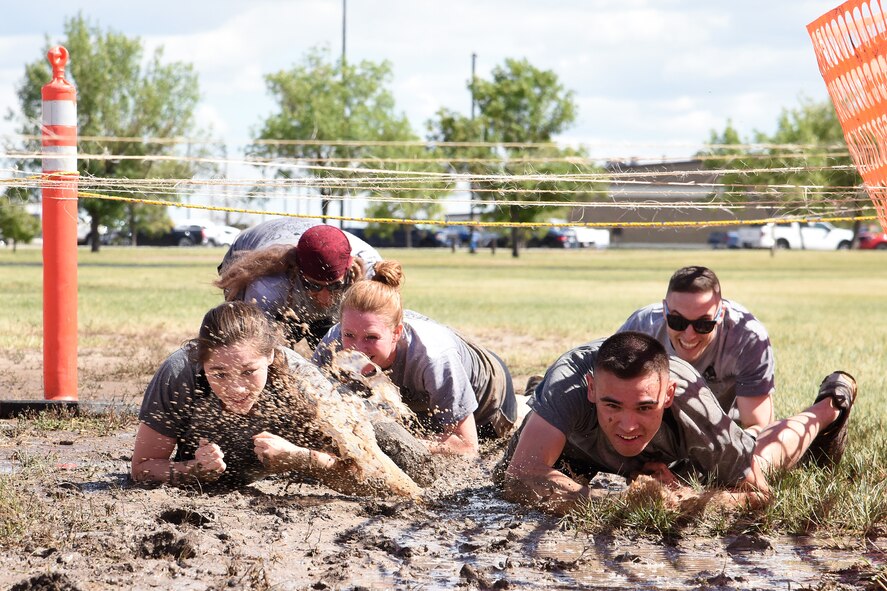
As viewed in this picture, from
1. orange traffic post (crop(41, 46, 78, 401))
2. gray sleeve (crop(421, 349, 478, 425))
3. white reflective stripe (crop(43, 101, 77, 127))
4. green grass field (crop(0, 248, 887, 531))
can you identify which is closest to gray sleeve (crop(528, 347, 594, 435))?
gray sleeve (crop(421, 349, 478, 425))

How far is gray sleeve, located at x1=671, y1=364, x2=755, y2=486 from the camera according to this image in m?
4.25

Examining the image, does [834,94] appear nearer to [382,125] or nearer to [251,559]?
[251,559]

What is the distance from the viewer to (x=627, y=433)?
4.13 metres

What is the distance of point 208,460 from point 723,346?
2.67 metres

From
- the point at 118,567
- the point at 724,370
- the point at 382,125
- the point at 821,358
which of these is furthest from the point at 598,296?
the point at 382,125

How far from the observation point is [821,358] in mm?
9977

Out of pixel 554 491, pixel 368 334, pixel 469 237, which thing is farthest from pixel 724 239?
pixel 554 491

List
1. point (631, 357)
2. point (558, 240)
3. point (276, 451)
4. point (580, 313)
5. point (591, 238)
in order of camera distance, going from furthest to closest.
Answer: point (591, 238) < point (558, 240) < point (580, 313) < point (276, 451) < point (631, 357)

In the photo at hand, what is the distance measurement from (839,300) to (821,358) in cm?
1241

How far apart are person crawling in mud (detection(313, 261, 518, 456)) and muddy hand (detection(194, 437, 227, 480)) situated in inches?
29.0

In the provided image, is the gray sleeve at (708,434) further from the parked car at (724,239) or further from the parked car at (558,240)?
the parked car at (724,239)

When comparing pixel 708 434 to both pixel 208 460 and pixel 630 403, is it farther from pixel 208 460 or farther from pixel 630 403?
pixel 208 460

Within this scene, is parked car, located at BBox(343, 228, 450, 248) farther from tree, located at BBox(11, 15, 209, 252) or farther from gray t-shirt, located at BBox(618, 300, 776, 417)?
gray t-shirt, located at BBox(618, 300, 776, 417)

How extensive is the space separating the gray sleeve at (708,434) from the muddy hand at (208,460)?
182 cm
